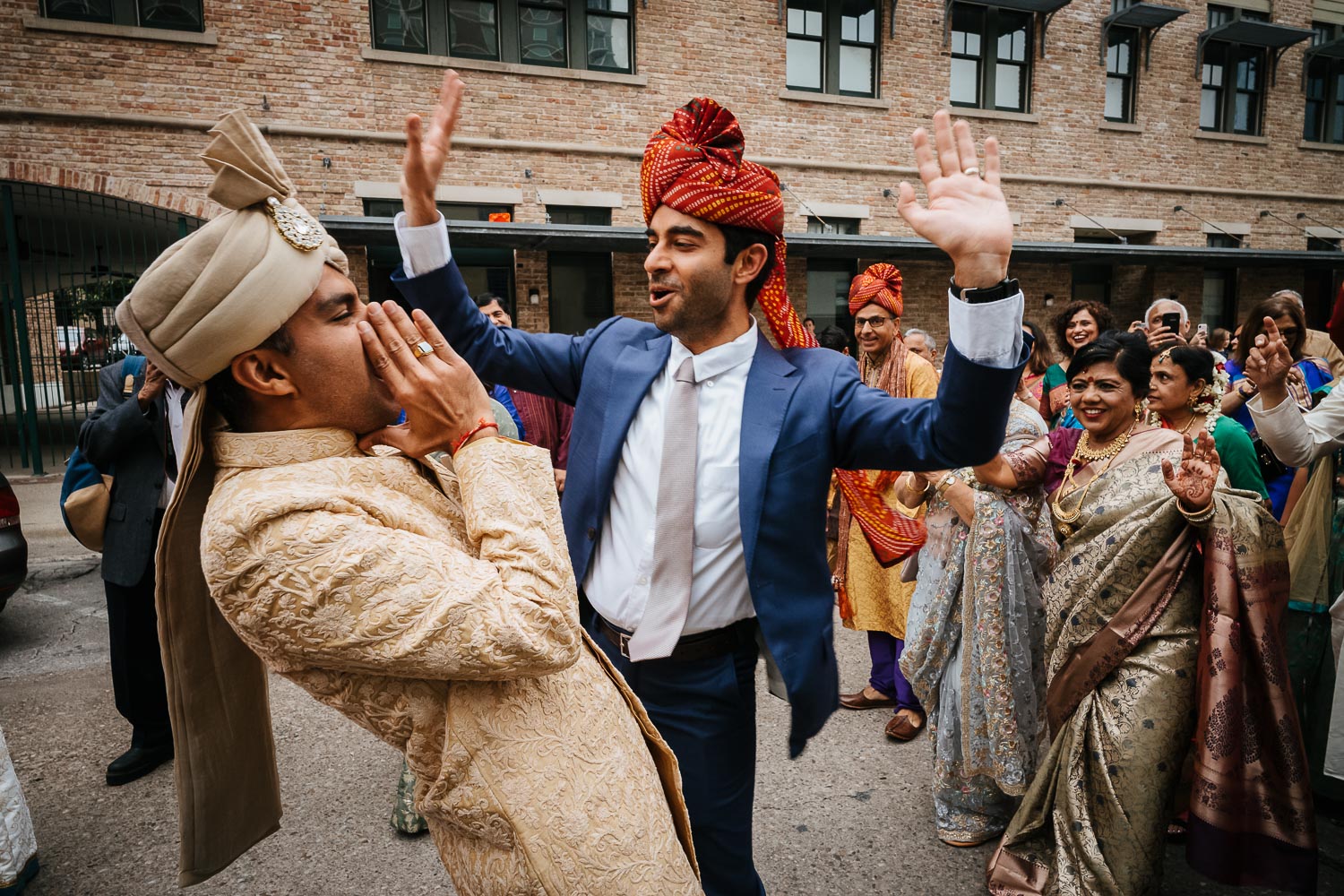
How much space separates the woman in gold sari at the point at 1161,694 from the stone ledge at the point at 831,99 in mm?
11491

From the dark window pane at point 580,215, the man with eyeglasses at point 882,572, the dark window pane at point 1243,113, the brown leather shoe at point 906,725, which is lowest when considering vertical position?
the brown leather shoe at point 906,725

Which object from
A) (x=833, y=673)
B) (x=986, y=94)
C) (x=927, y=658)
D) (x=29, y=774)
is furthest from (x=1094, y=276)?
(x=29, y=774)

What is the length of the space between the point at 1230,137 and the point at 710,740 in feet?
62.3

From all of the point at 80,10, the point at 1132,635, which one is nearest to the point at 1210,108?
the point at 1132,635

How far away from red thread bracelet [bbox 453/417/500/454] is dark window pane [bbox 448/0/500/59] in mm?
11992

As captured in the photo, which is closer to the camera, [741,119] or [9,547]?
[9,547]

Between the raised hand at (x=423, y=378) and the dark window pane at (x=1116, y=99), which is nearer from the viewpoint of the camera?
the raised hand at (x=423, y=378)

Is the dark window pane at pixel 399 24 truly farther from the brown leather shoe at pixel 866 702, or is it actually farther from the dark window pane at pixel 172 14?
the brown leather shoe at pixel 866 702

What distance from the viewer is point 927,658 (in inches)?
132

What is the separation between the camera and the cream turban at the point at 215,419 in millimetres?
1125

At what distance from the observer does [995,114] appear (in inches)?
547

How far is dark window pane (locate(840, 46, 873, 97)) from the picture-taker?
1333 cm

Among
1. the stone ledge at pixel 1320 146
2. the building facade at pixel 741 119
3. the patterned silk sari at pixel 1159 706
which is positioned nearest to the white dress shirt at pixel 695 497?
the patterned silk sari at pixel 1159 706

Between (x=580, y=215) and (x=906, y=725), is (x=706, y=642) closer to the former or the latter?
(x=906, y=725)
